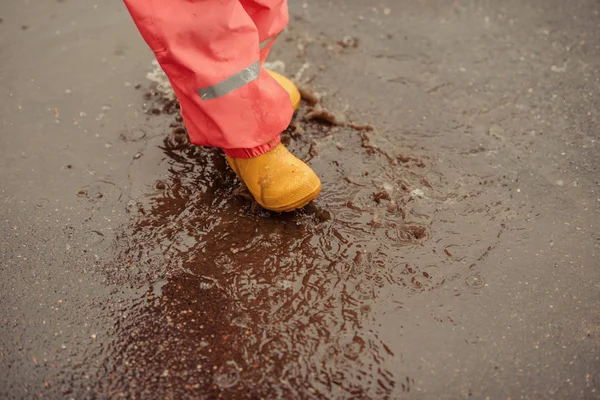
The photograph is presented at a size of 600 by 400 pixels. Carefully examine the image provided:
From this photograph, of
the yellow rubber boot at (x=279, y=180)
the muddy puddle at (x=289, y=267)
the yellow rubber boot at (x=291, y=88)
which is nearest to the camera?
the muddy puddle at (x=289, y=267)

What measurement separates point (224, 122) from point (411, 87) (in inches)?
48.3

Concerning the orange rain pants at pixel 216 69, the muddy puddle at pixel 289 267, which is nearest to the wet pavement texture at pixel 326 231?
the muddy puddle at pixel 289 267

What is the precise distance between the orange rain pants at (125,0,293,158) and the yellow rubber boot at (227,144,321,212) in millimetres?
89

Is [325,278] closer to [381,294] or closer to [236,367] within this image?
[381,294]

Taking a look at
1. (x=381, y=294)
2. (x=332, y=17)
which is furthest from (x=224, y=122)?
(x=332, y=17)

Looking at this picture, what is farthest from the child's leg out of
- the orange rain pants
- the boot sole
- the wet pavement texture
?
the boot sole

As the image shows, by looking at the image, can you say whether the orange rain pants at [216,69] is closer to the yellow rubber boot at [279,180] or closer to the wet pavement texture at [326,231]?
the yellow rubber boot at [279,180]

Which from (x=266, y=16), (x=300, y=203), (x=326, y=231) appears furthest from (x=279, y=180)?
(x=266, y=16)

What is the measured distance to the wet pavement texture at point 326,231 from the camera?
1771 mm

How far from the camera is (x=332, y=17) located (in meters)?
3.24

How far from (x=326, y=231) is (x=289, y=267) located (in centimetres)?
22

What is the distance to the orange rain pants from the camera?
5.85 ft

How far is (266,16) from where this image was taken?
215cm

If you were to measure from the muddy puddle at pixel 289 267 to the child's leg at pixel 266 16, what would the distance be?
47 cm
